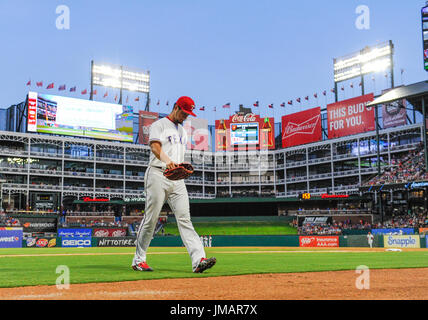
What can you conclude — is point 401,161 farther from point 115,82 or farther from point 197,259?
point 197,259

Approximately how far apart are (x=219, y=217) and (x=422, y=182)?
28.1m

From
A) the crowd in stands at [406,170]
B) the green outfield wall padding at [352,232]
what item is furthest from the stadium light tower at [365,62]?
the green outfield wall padding at [352,232]

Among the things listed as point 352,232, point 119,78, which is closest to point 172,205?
point 352,232

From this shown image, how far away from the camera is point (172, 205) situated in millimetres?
7891

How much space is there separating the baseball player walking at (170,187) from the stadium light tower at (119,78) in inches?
2650

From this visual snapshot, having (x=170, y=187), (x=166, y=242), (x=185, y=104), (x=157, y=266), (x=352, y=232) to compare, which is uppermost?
(x=185, y=104)

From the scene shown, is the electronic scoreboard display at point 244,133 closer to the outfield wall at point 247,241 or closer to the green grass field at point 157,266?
the outfield wall at point 247,241

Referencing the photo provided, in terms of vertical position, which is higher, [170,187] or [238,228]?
[170,187]

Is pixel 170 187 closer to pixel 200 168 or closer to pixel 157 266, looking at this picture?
pixel 157 266

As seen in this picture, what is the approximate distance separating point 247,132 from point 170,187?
66.2 meters

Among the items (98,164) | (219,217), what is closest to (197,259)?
(219,217)

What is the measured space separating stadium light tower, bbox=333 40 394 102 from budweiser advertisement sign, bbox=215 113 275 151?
42.5 feet

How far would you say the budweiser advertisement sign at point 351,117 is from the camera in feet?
201

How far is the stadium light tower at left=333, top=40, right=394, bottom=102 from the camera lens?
63719 mm
